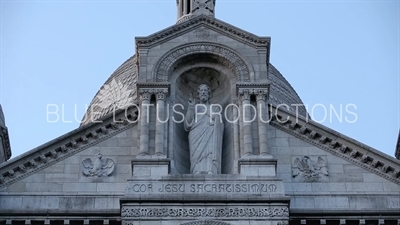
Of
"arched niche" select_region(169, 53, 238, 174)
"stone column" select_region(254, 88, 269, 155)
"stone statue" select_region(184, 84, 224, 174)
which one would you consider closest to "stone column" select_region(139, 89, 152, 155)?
"arched niche" select_region(169, 53, 238, 174)

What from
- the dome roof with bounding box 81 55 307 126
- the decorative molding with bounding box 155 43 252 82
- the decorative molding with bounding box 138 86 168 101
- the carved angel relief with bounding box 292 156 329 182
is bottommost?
the carved angel relief with bounding box 292 156 329 182

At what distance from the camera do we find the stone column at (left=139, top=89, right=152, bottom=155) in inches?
1276

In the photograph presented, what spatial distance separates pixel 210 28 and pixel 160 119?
12.7 feet

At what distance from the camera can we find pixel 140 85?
1328 inches

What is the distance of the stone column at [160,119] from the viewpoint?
32406 millimetres

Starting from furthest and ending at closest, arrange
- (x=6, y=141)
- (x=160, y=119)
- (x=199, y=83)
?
1. (x=6, y=141)
2. (x=199, y=83)
3. (x=160, y=119)

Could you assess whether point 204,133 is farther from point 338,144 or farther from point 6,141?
point 6,141

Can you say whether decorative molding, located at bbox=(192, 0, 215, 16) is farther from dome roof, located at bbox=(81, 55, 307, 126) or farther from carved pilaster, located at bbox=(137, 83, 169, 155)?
dome roof, located at bbox=(81, 55, 307, 126)

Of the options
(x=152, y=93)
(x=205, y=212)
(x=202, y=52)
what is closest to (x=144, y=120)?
(x=152, y=93)

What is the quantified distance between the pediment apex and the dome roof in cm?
1218

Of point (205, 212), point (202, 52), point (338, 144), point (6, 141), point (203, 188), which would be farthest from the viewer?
point (6, 141)

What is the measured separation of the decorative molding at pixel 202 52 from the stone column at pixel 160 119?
58 cm

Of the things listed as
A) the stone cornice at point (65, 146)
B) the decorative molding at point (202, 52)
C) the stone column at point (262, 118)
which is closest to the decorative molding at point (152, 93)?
the decorative molding at point (202, 52)

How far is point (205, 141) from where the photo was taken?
33094 millimetres
